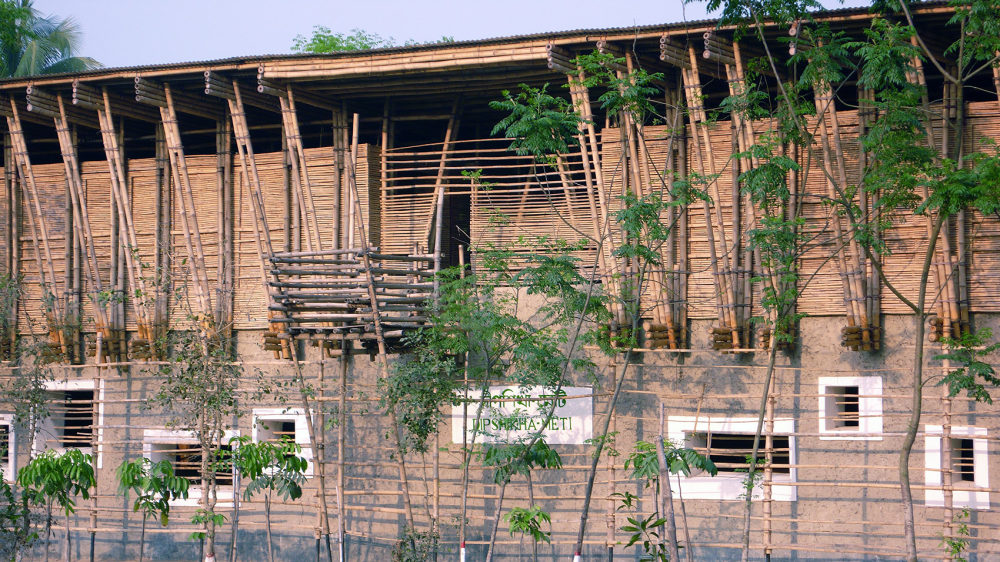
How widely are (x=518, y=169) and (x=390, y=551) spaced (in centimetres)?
526

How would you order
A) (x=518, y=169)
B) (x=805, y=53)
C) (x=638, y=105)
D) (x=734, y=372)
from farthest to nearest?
(x=518, y=169) < (x=734, y=372) < (x=638, y=105) < (x=805, y=53)

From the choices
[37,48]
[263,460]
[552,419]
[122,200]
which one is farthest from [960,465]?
[37,48]

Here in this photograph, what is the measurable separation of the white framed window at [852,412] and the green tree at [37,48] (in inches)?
806

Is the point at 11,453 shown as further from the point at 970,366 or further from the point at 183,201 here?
the point at 970,366

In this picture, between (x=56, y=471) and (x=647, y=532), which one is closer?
(x=56, y=471)

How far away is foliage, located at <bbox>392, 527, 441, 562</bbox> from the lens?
12.9 metres

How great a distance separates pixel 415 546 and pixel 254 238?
189 inches

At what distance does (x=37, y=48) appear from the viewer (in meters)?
28.0

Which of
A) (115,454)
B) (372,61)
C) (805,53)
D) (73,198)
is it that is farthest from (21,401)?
(805,53)

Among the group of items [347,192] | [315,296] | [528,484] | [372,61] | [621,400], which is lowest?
[528,484]

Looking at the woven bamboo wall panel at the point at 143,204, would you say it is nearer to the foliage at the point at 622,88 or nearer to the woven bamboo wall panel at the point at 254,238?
the woven bamboo wall panel at the point at 254,238

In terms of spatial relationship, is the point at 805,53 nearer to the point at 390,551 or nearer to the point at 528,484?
the point at 528,484

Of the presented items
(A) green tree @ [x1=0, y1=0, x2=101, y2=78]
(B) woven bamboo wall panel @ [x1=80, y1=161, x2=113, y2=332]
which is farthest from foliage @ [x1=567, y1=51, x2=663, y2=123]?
(A) green tree @ [x1=0, y1=0, x2=101, y2=78]

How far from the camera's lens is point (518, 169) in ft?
52.1
